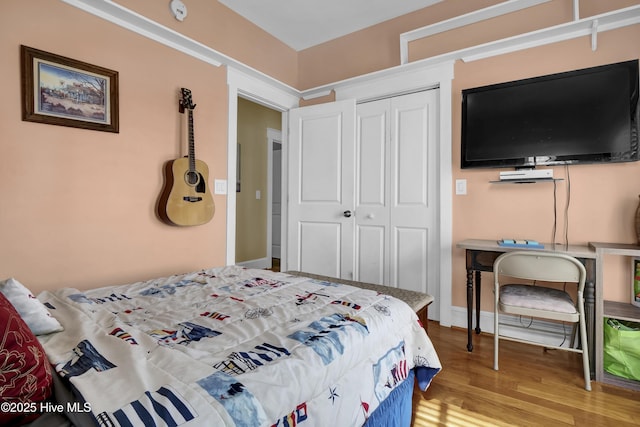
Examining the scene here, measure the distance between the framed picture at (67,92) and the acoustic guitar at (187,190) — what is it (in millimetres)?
461

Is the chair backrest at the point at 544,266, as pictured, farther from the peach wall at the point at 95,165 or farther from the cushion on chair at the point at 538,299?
the peach wall at the point at 95,165

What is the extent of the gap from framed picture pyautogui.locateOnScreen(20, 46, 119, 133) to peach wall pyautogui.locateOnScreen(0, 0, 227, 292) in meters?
0.04

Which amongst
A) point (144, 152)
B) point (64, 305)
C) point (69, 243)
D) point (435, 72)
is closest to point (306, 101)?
point (435, 72)

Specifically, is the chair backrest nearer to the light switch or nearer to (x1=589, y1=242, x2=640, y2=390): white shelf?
(x1=589, y1=242, x2=640, y2=390): white shelf

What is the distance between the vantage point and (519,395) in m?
1.74

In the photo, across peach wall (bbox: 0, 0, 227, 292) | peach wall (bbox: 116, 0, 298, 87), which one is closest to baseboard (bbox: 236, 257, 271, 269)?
peach wall (bbox: 0, 0, 227, 292)

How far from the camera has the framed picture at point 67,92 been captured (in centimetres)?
177

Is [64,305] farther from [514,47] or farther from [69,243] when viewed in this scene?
[514,47]

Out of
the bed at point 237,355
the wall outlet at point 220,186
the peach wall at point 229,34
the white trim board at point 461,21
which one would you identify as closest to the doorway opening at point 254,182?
the peach wall at point 229,34

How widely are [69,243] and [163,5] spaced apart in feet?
6.03

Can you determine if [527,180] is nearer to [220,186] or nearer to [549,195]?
[549,195]

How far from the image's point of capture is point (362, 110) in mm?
3203

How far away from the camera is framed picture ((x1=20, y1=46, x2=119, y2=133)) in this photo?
177 cm

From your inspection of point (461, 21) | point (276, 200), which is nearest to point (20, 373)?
point (461, 21)
